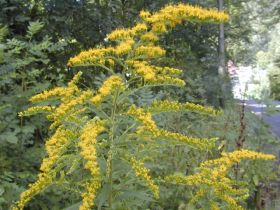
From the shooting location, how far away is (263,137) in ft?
19.3

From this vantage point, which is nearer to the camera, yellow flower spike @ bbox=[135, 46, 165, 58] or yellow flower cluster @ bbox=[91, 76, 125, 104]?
yellow flower cluster @ bbox=[91, 76, 125, 104]

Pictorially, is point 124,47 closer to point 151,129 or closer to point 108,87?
point 108,87

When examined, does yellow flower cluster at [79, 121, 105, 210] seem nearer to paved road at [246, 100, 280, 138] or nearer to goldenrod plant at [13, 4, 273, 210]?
goldenrod plant at [13, 4, 273, 210]

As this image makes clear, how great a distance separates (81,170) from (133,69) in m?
1.05

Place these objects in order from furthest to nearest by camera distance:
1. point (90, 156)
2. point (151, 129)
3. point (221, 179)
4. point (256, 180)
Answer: point (256, 180) < point (221, 179) < point (151, 129) < point (90, 156)

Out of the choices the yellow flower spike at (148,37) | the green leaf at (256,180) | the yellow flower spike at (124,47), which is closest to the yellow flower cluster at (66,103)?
the yellow flower spike at (124,47)

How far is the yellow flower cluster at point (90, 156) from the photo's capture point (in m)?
2.16

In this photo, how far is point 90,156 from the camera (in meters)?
2.16

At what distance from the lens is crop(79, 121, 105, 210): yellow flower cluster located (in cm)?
216

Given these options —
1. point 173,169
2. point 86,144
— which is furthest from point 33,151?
point 86,144

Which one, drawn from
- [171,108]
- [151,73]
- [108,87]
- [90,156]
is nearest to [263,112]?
[171,108]

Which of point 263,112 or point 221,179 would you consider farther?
point 263,112

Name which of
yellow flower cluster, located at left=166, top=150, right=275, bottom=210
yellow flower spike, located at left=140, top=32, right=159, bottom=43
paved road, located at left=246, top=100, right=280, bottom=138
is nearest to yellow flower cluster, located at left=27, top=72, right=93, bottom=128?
yellow flower spike, located at left=140, top=32, right=159, bottom=43

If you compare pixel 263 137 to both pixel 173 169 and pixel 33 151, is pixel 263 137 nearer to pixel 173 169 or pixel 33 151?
pixel 173 169
